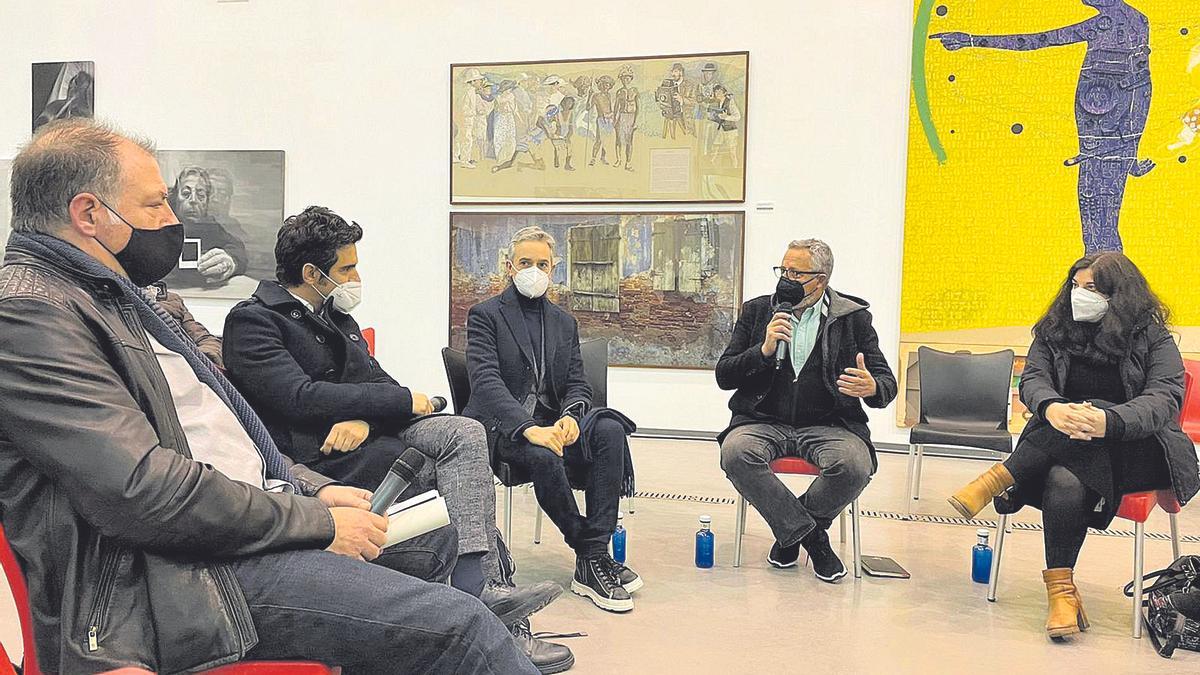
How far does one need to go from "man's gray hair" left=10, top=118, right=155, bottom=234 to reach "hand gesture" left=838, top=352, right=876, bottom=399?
283cm

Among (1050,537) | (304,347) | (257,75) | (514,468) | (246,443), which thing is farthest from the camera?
(257,75)

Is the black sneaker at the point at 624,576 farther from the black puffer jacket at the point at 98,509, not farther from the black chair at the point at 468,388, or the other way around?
the black puffer jacket at the point at 98,509

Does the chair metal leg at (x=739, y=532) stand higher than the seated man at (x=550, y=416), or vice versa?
the seated man at (x=550, y=416)

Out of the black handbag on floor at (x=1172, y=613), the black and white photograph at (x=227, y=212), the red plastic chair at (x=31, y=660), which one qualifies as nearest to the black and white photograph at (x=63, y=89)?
the black and white photograph at (x=227, y=212)

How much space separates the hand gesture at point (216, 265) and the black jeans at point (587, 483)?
477 centimetres

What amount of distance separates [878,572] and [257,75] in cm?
590

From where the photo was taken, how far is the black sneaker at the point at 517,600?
2703 mm

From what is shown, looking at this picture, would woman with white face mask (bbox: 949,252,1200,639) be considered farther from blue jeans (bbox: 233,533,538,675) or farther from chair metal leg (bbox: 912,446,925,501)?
blue jeans (bbox: 233,533,538,675)

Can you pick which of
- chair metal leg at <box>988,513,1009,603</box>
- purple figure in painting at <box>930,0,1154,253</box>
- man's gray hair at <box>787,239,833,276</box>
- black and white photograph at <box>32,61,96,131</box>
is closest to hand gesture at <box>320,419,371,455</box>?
man's gray hair at <box>787,239,833,276</box>

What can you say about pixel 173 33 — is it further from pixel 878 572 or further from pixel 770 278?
pixel 878 572

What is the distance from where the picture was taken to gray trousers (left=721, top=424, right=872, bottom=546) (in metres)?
3.68

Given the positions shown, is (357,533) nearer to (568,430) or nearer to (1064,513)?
(568,430)

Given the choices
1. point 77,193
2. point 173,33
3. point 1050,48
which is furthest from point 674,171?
point 77,193

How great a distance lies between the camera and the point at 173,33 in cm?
751
